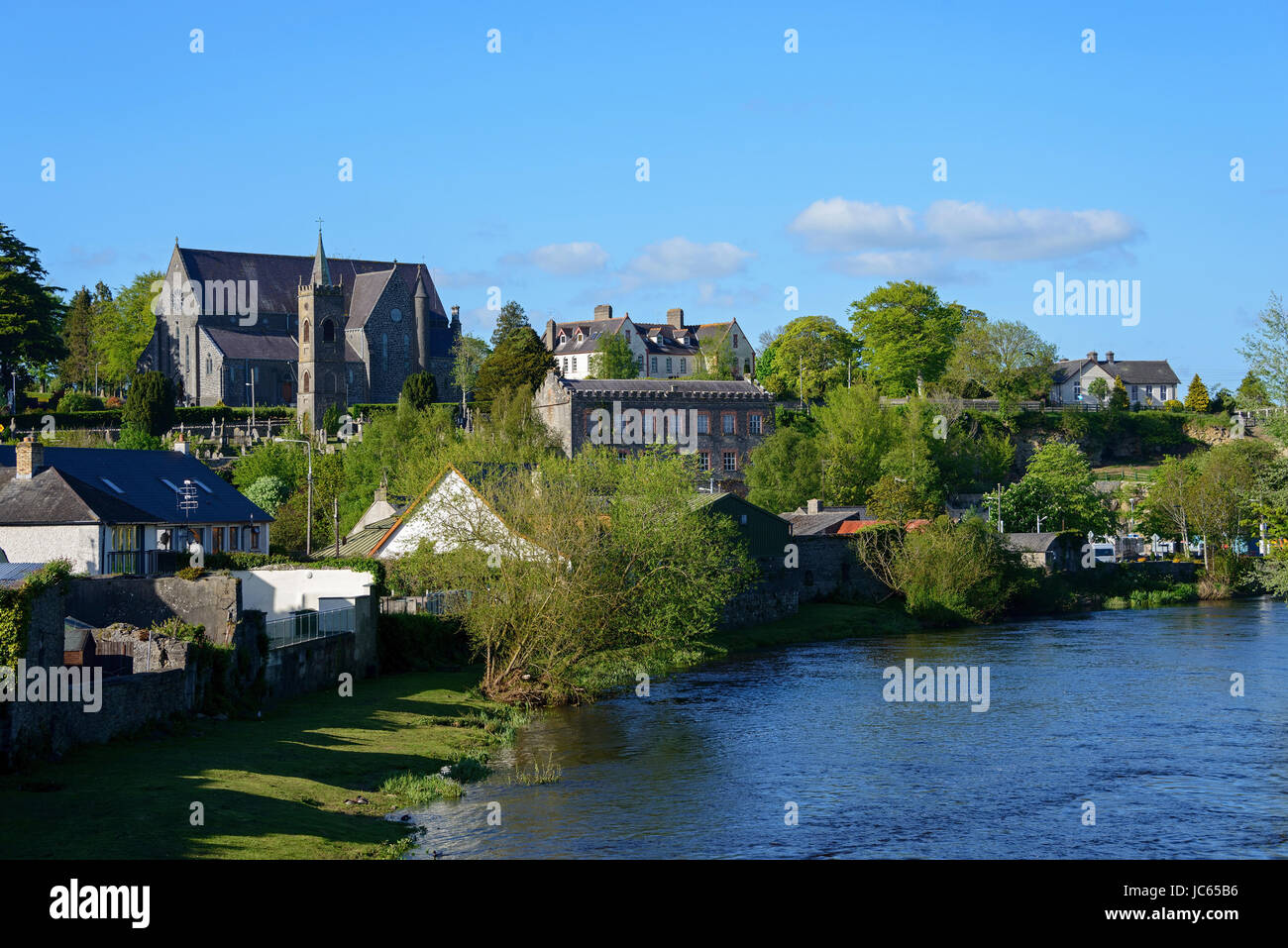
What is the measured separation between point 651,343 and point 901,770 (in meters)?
113

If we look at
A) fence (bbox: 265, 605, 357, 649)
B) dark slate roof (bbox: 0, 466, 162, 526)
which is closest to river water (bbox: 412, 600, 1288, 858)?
fence (bbox: 265, 605, 357, 649)

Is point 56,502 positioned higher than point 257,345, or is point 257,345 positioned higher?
point 257,345

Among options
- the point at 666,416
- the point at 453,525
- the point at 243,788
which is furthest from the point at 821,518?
the point at 243,788

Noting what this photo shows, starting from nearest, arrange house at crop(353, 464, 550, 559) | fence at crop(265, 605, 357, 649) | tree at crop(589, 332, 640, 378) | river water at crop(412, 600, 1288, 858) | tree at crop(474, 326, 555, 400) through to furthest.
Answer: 1. river water at crop(412, 600, 1288, 858)
2. fence at crop(265, 605, 357, 649)
3. house at crop(353, 464, 550, 559)
4. tree at crop(474, 326, 555, 400)
5. tree at crop(589, 332, 640, 378)

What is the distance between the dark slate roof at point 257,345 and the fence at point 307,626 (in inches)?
3390

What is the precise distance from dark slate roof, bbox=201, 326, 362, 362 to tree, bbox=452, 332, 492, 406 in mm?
9386

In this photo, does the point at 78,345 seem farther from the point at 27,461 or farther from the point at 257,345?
the point at 27,461

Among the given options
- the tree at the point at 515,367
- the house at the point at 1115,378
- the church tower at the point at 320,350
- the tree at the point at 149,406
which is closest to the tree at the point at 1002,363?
the house at the point at 1115,378

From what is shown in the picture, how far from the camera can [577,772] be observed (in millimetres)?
27797

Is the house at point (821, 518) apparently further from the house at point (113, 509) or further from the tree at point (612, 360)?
the tree at point (612, 360)

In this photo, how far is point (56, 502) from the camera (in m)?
49.0

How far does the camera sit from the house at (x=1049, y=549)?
76250 mm

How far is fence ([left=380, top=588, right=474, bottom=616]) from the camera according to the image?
41.8m

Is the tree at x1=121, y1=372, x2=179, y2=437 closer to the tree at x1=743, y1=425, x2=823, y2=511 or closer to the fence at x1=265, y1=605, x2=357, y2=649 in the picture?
the tree at x1=743, y1=425, x2=823, y2=511
